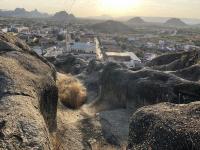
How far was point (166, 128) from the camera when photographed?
9016 millimetres

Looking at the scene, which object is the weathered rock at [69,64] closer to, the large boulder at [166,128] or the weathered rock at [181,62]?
the weathered rock at [181,62]

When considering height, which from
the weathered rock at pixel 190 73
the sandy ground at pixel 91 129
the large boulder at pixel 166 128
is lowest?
the sandy ground at pixel 91 129

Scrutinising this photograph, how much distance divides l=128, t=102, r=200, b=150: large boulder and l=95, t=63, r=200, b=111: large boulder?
6.33 meters

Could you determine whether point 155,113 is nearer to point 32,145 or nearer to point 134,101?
point 32,145

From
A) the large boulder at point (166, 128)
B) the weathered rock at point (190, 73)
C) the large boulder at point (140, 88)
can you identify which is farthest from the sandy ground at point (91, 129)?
the weathered rock at point (190, 73)

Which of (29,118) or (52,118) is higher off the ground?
(29,118)

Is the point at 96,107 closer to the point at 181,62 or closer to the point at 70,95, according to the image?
the point at 70,95

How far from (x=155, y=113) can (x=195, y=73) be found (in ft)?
37.1

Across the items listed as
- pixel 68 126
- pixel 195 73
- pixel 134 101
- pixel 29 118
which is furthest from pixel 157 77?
pixel 29 118

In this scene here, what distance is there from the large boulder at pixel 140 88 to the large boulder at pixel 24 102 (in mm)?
5335

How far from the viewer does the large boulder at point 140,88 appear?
17089 mm

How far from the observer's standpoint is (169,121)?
9.28 metres

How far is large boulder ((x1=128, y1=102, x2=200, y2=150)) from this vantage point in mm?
8547

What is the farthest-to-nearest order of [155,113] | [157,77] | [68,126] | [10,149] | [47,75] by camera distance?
[157,77]
[68,126]
[47,75]
[155,113]
[10,149]
